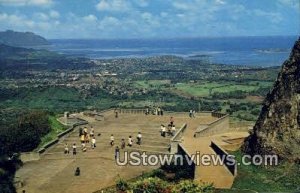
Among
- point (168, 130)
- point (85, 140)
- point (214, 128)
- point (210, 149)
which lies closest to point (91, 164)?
point (85, 140)

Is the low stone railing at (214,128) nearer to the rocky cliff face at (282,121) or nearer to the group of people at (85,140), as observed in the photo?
the rocky cliff face at (282,121)

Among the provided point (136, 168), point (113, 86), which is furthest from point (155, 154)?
point (113, 86)

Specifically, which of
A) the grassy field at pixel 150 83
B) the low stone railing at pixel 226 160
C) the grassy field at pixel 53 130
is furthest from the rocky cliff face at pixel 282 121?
the grassy field at pixel 150 83

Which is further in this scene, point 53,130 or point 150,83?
point 150,83

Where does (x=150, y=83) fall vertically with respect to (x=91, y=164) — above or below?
below

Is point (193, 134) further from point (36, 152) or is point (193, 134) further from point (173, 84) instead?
point (173, 84)

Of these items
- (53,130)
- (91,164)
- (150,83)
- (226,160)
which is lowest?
(150,83)

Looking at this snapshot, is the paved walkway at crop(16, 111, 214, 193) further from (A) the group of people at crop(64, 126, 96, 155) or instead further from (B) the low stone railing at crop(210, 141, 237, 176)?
(B) the low stone railing at crop(210, 141, 237, 176)

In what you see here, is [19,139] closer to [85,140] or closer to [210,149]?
[85,140]
